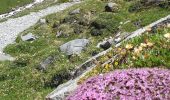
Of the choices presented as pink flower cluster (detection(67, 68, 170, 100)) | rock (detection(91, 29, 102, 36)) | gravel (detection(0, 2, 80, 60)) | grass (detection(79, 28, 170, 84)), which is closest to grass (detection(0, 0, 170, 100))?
rock (detection(91, 29, 102, 36))

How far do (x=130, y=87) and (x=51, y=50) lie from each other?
19290mm

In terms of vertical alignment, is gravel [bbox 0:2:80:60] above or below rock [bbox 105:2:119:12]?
below

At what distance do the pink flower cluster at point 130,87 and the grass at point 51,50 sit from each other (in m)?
10.4

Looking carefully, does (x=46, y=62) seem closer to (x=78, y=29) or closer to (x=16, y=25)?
(x=78, y=29)

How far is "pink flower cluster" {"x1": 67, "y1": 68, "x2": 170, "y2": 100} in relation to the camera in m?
12.2

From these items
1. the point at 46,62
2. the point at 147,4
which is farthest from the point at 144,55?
the point at 147,4

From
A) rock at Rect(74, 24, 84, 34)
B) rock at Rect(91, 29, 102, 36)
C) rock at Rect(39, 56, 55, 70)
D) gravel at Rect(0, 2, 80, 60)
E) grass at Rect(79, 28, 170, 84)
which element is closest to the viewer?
grass at Rect(79, 28, 170, 84)

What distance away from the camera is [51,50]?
3153 centimetres

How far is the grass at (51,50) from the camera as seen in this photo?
25.4 metres

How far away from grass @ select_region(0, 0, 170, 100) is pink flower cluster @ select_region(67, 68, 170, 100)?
10.4m

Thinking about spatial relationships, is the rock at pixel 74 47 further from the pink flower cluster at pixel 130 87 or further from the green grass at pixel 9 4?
the green grass at pixel 9 4

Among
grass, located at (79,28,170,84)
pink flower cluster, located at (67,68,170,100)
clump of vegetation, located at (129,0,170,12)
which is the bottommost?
clump of vegetation, located at (129,0,170,12)

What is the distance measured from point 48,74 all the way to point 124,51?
10.7 metres

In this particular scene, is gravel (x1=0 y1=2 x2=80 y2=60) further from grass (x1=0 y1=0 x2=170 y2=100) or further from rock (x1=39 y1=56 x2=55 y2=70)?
rock (x1=39 y1=56 x2=55 y2=70)
